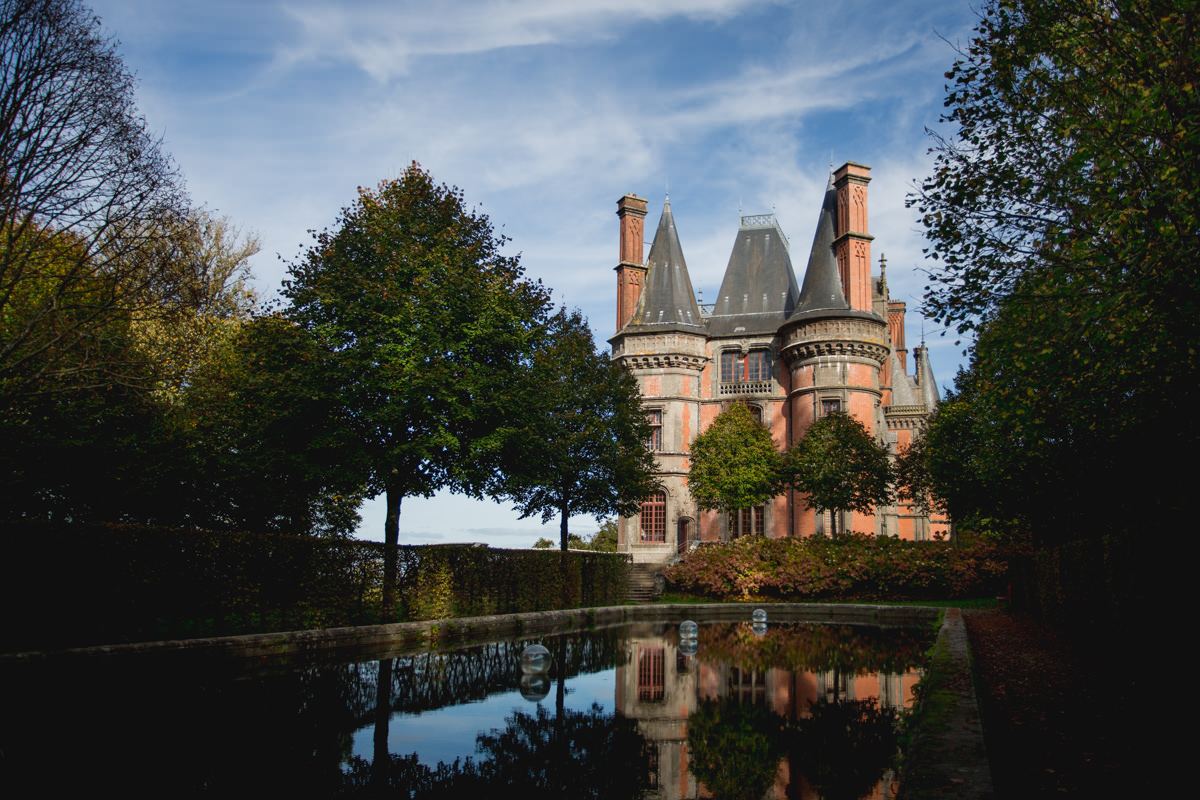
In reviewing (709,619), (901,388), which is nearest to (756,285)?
(901,388)

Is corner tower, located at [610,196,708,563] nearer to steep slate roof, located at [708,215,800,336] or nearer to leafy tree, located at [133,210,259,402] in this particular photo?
steep slate roof, located at [708,215,800,336]

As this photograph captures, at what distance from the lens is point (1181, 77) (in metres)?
8.55

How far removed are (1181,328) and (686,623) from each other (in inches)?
360

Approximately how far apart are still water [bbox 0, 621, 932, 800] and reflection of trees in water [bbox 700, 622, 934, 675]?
0.19m

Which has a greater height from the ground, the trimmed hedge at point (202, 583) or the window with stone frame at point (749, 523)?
the window with stone frame at point (749, 523)

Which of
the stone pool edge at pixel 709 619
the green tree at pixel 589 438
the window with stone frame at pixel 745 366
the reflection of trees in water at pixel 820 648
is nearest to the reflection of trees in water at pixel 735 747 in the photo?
the stone pool edge at pixel 709 619

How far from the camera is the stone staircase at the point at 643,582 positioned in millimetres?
31986

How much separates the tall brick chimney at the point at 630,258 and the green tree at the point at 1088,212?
31644mm

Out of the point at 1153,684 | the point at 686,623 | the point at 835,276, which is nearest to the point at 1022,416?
the point at 1153,684

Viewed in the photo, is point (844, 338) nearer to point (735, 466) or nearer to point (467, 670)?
point (735, 466)

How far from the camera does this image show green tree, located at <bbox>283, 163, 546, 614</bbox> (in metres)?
16.9

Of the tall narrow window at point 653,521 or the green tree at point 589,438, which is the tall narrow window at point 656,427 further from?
the green tree at point 589,438

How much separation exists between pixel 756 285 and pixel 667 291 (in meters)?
5.66

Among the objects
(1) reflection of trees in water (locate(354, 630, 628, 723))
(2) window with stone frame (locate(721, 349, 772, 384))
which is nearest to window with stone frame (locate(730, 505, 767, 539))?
(2) window with stone frame (locate(721, 349, 772, 384))
